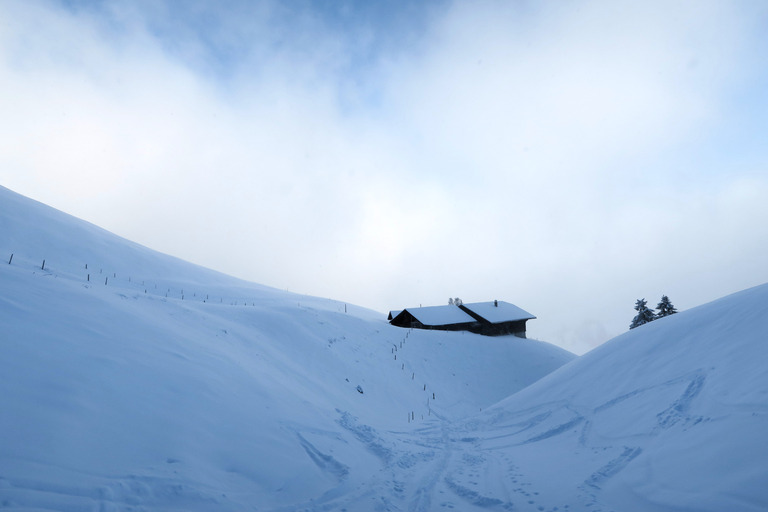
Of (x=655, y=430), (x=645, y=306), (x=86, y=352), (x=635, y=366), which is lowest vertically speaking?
(x=86, y=352)

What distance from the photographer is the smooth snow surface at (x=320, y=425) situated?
6227 mm

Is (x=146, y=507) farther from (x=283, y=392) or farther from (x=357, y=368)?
(x=357, y=368)

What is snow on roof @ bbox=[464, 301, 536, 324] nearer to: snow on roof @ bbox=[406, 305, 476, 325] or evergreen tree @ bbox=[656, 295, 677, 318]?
snow on roof @ bbox=[406, 305, 476, 325]

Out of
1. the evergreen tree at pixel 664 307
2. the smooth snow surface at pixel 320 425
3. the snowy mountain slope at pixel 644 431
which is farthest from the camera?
the evergreen tree at pixel 664 307

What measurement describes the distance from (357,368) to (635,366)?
13.9 metres

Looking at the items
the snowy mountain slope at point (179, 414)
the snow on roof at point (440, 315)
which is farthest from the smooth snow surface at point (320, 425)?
the snow on roof at point (440, 315)

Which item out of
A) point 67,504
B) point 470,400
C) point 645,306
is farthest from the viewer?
point 645,306

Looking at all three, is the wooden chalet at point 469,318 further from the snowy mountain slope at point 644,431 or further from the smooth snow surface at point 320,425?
the snowy mountain slope at point 644,431

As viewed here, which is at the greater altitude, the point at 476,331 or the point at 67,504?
the point at 476,331

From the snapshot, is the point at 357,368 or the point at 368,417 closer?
Result: the point at 368,417

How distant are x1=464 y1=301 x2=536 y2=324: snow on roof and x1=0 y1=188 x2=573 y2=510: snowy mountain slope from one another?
2581 cm

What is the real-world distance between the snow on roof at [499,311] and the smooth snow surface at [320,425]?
1133 inches

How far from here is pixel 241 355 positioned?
14.9 m

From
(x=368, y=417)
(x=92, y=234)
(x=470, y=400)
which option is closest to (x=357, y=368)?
(x=368, y=417)
